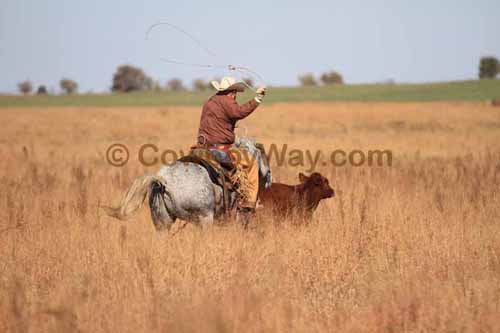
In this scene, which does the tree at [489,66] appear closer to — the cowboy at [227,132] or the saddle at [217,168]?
the cowboy at [227,132]

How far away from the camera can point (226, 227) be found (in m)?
10.1

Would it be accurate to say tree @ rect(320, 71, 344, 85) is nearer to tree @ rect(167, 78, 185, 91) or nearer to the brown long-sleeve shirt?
tree @ rect(167, 78, 185, 91)

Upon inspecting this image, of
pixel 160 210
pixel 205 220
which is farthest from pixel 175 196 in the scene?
pixel 205 220

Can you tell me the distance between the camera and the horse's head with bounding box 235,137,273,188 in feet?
36.2

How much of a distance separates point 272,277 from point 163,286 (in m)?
1.01

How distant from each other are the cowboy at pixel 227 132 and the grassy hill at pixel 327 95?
5041 centimetres

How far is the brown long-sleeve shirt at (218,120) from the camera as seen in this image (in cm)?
1052

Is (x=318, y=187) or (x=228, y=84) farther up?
(x=228, y=84)

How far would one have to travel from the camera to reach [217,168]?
33.1 ft

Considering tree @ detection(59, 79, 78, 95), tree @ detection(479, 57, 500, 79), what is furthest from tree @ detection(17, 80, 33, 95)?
tree @ detection(479, 57, 500, 79)

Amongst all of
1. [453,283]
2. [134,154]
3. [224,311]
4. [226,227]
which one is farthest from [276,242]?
[134,154]

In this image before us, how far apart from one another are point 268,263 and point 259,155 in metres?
2.81

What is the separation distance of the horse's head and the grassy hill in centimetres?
4977

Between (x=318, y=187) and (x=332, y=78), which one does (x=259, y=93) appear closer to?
(x=318, y=187)
